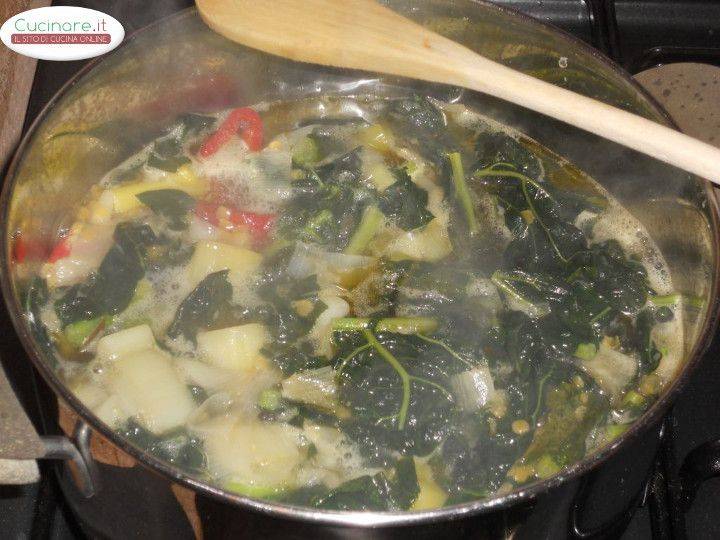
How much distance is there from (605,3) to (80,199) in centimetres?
296

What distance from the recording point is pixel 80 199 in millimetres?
3557

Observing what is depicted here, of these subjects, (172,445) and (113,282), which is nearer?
(172,445)

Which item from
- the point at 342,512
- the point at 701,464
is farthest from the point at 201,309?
the point at 701,464

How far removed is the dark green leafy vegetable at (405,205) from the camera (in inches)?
132

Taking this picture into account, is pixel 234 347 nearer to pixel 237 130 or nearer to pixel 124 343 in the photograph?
pixel 124 343

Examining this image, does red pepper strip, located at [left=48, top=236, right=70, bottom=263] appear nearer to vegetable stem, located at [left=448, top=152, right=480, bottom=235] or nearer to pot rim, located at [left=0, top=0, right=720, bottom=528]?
pot rim, located at [left=0, top=0, right=720, bottom=528]

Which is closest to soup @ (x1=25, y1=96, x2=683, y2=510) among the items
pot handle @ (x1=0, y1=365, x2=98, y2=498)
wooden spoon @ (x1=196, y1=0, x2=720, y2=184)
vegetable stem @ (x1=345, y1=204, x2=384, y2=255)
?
vegetable stem @ (x1=345, y1=204, x2=384, y2=255)

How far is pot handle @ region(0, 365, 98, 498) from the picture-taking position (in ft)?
6.37

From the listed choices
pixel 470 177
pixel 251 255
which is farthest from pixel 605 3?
pixel 251 255

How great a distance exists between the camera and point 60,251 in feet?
10.8

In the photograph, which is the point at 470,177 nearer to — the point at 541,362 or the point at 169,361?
the point at 541,362

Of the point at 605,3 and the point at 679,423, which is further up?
the point at 605,3

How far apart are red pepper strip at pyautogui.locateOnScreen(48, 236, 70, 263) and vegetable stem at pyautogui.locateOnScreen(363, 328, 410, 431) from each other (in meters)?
1.43

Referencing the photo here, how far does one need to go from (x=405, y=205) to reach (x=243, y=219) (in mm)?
751
